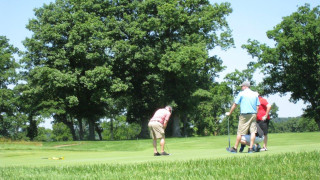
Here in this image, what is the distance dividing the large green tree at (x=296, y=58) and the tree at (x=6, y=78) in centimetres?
3522

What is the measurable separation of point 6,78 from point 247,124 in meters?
54.0

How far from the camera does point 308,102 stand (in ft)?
177

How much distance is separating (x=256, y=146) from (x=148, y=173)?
20.6 ft

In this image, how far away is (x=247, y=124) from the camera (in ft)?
42.4

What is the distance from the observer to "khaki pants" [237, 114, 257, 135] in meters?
12.9

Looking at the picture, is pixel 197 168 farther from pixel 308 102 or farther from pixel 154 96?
pixel 308 102

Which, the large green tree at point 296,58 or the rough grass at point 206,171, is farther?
the large green tree at point 296,58

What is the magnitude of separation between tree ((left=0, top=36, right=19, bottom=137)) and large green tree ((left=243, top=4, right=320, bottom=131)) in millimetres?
35219

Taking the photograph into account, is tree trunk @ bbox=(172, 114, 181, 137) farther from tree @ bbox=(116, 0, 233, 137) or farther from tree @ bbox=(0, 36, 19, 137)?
tree @ bbox=(0, 36, 19, 137)

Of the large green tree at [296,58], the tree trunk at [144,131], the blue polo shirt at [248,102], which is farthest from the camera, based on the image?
the large green tree at [296,58]

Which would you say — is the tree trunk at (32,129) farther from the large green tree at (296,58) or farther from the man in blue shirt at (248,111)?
the man in blue shirt at (248,111)

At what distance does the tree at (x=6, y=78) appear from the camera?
59281mm

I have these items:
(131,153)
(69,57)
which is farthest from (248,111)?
(69,57)

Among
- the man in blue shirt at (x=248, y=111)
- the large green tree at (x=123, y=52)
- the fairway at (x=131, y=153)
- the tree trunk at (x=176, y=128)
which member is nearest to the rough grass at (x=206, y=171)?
the fairway at (x=131, y=153)
